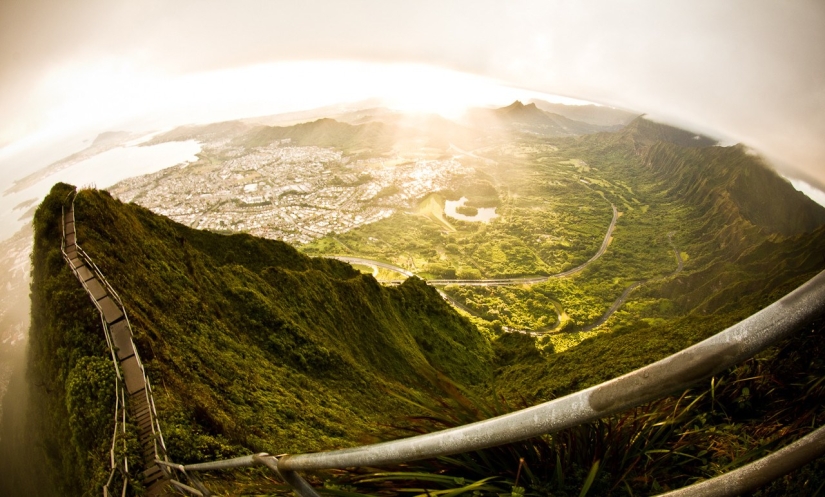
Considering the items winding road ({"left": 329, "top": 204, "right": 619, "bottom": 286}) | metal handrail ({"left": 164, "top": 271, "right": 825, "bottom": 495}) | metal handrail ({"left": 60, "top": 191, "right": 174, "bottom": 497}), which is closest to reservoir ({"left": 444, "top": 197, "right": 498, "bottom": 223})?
winding road ({"left": 329, "top": 204, "right": 619, "bottom": 286})

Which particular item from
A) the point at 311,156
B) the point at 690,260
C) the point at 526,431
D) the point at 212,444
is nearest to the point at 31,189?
the point at 311,156

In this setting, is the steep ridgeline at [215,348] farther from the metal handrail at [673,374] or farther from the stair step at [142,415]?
Answer: the metal handrail at [673,374]

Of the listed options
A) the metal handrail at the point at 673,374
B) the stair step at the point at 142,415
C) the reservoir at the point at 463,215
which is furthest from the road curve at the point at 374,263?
the metal handrail at the point at 673,374

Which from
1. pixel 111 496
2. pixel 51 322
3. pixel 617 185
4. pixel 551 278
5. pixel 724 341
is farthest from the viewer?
pixel 617 185

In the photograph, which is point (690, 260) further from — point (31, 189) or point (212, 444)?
point (31, 189)

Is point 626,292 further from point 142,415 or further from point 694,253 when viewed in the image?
point 142,415

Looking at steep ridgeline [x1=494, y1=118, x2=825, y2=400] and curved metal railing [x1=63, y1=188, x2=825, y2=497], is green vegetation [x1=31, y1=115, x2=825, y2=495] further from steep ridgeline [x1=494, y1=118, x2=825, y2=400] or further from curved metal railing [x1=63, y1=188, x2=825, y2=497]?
curved metal railing [x1=63, y1=188, x2=825, y2=497]

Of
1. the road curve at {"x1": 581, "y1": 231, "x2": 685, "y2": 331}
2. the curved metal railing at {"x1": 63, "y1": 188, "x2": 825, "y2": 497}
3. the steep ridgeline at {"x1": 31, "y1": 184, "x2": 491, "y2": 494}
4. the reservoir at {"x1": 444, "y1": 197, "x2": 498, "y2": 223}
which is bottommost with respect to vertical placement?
the road curve at {"x1": 581, "y1": 231, "x2": 685, "y2": 331}

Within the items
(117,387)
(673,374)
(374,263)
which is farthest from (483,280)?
(673,374)
